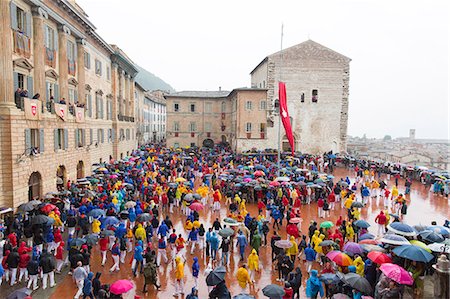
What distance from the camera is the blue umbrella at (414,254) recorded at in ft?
30.3

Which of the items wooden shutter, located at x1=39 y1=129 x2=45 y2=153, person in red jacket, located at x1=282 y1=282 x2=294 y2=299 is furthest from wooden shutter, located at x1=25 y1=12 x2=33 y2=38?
person in red jacket, located at x1=282 y1=282 x2=294 y2=299

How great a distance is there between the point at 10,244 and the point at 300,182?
1736cm

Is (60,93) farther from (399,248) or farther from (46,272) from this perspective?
(399,248)

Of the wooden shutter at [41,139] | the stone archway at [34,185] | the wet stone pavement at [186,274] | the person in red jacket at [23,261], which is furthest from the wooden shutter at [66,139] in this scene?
the person in red jacket at [23,261]

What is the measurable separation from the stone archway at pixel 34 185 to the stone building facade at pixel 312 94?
34.0 meters

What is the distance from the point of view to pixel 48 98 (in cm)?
2256

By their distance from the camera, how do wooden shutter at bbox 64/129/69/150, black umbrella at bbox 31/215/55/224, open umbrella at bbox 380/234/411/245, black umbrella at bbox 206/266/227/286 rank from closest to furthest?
black umbrella at bbox 206/266/227/286 → open umbrella at bbox 380/234/411/245 → black umbrella at bbox 31/215/55/224 → wooden shutter at bbox 64/129/69/150

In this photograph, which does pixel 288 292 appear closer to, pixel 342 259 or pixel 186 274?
pixel 342 259

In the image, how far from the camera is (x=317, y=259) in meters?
14.2

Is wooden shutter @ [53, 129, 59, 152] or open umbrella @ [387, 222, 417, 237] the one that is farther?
wooden shutter @ [53, 129, 59, 152]

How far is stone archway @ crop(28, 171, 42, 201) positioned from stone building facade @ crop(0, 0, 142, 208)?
56mm

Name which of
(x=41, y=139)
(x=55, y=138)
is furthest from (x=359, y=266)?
(x=55, y=138)

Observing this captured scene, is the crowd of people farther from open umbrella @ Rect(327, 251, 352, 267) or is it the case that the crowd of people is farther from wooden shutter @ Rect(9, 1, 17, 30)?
wooden shutter @ Rect(9, 1, 17, 30)

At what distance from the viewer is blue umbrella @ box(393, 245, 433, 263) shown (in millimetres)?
9250
